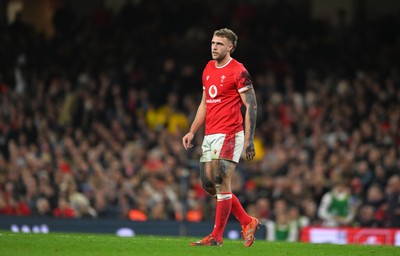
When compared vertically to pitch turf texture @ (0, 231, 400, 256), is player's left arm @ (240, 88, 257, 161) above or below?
above

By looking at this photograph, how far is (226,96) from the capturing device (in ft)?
42.6

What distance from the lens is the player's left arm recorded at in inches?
497

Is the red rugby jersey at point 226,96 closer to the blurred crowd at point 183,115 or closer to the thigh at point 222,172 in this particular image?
the thigh at point 222,172

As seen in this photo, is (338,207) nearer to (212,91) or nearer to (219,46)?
(212,91)

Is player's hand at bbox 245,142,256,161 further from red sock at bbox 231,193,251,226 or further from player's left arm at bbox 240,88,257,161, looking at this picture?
red sock at bbox 231,193,251,226

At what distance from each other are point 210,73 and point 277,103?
12.7 m

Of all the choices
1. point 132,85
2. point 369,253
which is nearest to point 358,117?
point 132,85

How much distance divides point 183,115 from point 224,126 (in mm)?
13792

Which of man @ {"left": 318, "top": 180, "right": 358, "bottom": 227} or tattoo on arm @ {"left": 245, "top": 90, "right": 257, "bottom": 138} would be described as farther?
man @ {"left": 318, "top": 180, "right": 358, "bottom": 227}

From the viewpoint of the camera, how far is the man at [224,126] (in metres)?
12.9

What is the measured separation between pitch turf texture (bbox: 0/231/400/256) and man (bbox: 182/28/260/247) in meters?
0.33

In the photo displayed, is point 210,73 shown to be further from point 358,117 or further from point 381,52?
point 381,52

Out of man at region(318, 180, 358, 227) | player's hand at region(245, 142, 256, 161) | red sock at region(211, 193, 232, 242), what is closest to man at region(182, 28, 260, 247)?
red sock at region(211, 193, 232, 242)

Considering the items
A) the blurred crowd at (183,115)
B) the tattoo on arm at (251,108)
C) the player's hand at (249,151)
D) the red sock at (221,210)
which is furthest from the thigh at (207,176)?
the blurred crowd at (183,115)
